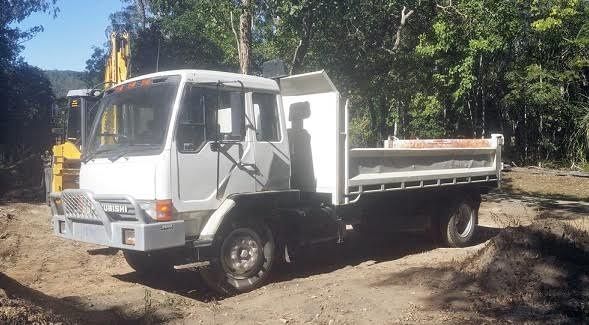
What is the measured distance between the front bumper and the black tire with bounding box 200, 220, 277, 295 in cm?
60

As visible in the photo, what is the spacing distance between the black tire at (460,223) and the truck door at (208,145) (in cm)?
449

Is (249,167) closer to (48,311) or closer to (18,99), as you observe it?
(48,311)

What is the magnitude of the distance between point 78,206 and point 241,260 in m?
1.99

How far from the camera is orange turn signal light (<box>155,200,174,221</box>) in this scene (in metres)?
6.09

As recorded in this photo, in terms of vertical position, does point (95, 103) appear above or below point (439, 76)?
below

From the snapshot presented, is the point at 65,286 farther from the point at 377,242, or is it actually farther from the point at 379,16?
the point at 379,16

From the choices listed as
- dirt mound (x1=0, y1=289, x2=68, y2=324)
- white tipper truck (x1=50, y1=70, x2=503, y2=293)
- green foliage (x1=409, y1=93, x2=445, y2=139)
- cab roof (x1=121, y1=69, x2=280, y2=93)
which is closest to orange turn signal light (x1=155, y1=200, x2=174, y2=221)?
white tipper truck (x1=50, y1=70, x2=503, y2=293)

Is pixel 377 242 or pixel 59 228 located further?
pixel 377 242

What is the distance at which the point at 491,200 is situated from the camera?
665 inches

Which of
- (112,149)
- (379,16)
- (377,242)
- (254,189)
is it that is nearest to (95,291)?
(112,149)

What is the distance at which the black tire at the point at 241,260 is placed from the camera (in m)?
6.60

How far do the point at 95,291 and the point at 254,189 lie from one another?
2.33m

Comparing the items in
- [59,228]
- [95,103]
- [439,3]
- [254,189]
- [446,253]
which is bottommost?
[446,253]

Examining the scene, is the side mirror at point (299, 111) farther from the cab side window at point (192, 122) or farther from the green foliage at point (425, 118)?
the green foliage at point (425, 118)
